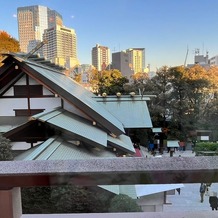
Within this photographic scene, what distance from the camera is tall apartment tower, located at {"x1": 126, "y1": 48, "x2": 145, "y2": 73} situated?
147 centimetres

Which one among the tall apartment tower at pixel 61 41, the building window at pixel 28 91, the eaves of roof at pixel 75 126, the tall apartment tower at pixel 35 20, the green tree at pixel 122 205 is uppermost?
the tall apartment tower at pixel 35 20

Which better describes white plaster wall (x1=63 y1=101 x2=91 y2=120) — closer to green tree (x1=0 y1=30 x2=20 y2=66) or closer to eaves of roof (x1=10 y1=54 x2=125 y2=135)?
eaves of roof (x1=10 y1=54 x2=125 y2=135)

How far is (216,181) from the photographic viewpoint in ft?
1.64

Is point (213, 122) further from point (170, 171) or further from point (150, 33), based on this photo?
point (170, 171)

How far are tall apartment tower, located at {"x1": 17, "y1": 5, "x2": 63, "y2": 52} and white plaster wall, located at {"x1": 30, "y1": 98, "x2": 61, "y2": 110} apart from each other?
206 centimetres

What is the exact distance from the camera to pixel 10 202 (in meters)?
0.53

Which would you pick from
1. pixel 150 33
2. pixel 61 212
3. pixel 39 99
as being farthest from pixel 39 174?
pixel 39 99

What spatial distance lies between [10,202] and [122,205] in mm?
332

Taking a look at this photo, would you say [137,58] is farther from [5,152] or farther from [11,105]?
[11,105]

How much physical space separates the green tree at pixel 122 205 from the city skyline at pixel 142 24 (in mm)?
912

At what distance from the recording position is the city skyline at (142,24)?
1.19m

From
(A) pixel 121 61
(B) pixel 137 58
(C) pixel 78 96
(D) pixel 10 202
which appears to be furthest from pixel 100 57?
(C) pixel 78 96

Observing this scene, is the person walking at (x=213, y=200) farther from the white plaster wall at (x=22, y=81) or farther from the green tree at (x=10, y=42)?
the white plaster wall at (x=22, y=81)

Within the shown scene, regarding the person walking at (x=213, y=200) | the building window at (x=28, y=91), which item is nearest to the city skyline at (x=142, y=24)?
the person walking at (x=213, y=200)
